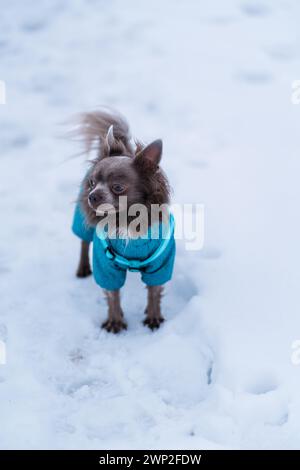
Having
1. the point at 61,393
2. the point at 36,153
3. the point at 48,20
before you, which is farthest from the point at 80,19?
the point at 61,393

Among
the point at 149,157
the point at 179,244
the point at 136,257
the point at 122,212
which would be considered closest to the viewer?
the point at 149,157

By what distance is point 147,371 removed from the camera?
3346 mm

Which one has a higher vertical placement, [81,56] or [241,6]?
[241,6]

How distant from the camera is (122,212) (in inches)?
120

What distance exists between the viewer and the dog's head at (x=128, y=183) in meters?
2.94

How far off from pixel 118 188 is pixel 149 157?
243mm

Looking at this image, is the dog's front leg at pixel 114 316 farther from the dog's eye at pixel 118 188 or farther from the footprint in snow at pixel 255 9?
the footprint in snow at pixel 255 9

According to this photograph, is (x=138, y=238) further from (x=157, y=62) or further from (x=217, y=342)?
(x=157, y=62)

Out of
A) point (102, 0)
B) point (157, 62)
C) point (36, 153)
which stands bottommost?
→ point (36, 153)

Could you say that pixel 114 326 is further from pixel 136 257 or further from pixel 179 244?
pixel 179 244

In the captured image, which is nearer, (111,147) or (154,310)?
(111,147)

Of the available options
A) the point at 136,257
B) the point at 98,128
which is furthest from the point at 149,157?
the point at 98,128

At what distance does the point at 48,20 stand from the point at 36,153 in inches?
114

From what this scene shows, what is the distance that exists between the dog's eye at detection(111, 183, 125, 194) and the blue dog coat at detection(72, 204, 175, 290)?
343 millimetres
